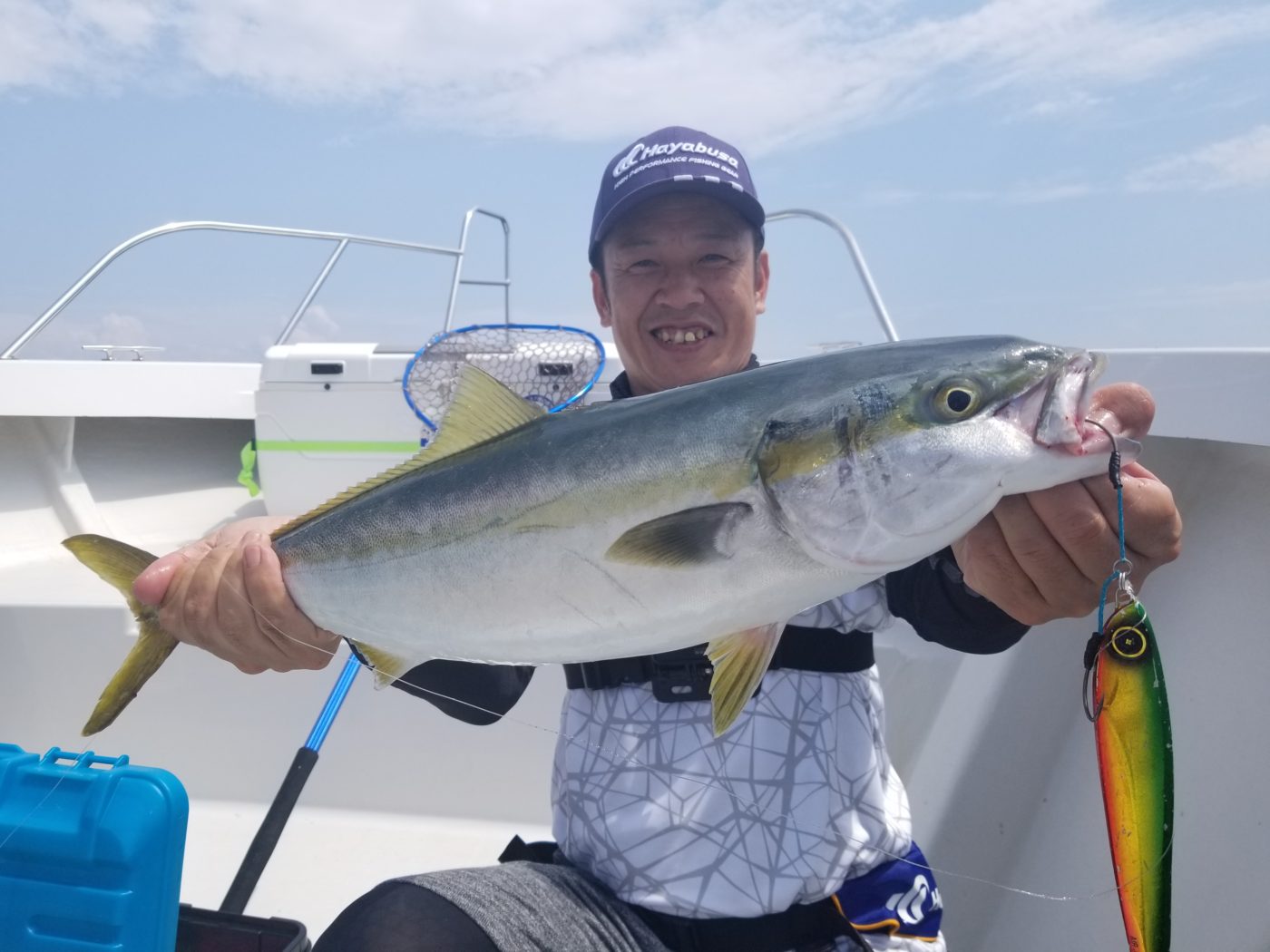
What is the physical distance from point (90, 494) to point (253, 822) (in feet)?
12.4

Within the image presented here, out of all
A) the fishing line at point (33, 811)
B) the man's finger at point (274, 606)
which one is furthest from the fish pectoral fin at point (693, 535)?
the fishing line at point (33, 811)

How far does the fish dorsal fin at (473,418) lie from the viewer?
1.96m

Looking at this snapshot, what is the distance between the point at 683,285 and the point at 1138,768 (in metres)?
1.84

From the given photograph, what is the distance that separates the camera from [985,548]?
1664 millimetres

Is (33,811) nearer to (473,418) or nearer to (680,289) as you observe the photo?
(473,418)

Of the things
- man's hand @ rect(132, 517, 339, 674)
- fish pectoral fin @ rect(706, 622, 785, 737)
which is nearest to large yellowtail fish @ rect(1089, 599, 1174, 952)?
fish pectoral fin @ rect(706, 622, 785, 737)

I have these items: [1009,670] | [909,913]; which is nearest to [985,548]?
[909,913]

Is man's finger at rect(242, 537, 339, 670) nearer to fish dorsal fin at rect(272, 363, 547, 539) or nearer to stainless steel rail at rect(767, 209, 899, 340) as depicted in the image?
fish dorsal fin at rect(272, 363, 547, 539)

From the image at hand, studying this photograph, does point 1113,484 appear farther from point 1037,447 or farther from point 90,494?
Answer: point 90,494

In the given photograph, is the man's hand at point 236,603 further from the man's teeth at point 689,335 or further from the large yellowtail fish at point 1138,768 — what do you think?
the large yellowtail fish at point 1138,768

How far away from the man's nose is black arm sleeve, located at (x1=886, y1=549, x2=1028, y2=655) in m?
1.07

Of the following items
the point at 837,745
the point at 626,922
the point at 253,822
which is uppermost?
the point at 837,745

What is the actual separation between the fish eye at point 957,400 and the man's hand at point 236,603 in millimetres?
1522

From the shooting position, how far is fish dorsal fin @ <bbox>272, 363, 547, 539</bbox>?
196 cm
